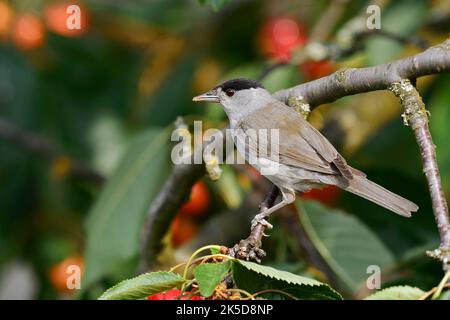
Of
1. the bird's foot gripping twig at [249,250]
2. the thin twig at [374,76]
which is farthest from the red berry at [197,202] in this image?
the bird's foot gripping twig at [249,250]

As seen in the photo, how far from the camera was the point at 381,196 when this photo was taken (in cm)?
300

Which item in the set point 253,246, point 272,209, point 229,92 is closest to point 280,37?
point 229,92

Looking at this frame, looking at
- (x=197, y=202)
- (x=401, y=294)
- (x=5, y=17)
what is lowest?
(x=401, y=294)

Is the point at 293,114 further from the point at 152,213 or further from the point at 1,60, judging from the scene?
the point at 1,60

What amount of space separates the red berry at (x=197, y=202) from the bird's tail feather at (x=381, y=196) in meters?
1.46

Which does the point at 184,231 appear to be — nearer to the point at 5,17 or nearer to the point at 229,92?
the point at 229,92

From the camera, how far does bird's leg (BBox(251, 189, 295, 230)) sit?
2.54 meters

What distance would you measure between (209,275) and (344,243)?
149 centimetres

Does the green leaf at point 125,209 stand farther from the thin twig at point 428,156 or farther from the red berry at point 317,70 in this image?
the thin twig at point 428,156

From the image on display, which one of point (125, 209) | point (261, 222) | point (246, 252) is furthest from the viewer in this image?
point (125, 209)

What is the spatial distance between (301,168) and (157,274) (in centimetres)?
102

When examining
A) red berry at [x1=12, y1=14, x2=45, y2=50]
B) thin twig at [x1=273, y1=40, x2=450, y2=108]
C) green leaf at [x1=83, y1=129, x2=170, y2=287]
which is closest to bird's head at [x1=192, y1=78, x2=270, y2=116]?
green leaf at [x1=83, y1=129, x2=170, y2=287]

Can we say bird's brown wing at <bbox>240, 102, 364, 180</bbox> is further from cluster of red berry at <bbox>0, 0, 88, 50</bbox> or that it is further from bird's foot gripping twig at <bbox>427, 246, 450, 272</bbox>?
cluster of red berry at <bbox>0, 0, 88, 50</bbox>

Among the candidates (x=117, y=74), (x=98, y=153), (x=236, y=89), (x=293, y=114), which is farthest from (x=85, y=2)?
(x=293, y=114)
